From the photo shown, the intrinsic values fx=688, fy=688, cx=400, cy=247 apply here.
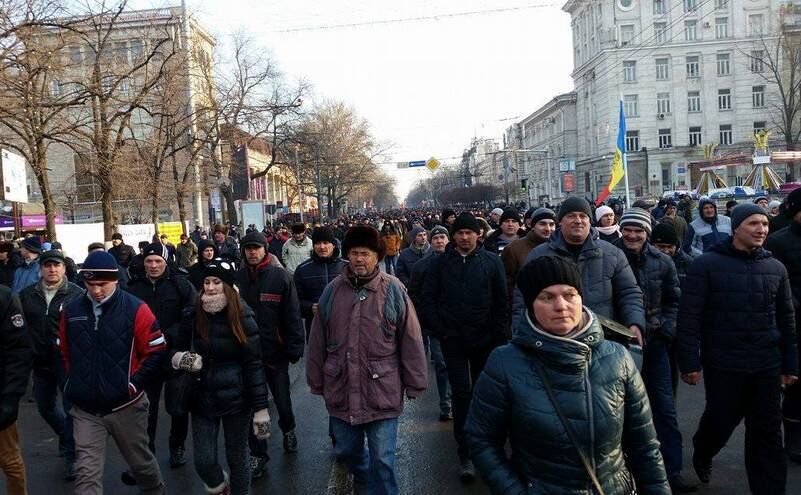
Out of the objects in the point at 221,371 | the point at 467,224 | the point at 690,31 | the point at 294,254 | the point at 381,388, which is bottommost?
the point at 381,388

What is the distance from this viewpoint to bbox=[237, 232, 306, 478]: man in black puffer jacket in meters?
5.76

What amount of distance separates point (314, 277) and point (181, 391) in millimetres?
2842

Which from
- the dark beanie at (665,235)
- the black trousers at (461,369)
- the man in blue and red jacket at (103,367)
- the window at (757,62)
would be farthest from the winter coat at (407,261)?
the window at (757,62)

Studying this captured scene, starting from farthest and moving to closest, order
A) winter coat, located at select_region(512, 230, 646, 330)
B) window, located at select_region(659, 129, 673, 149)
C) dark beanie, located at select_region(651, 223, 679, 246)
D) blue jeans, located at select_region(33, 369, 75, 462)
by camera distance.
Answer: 1. window, located at select_region(659, 129, 673, 149)
2. blue jeans, located at select_region(33, 369, 75, 462)
3. dark beanie, located at select_region(651, 223, 679, 246)
4. winter coat, located at select_region(512, 230, 646, 330)

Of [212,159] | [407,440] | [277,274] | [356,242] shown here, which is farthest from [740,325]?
[212,159]

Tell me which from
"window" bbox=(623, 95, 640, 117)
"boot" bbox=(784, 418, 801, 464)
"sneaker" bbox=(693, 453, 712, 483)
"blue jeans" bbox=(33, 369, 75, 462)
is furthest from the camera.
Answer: "window" bbox=(623, 95, 640, 117)

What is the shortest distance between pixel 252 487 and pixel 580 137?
264ft

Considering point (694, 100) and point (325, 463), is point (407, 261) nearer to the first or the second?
point (325, 463)

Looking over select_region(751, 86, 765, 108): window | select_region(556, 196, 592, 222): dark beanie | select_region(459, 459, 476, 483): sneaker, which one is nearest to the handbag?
select_region(459, 459, 476, 483): sneaker

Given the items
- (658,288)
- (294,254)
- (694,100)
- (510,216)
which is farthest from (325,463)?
(694,100)

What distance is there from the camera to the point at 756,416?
14.5 ft

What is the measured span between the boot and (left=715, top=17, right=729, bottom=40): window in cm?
7161

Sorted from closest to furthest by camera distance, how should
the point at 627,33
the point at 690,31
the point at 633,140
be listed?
1. the point at 690,31
2. the point at 627,33
3. the point at 633,140

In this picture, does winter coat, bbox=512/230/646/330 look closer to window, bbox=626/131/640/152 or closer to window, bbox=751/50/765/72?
window, bbox=626/131/640/152
